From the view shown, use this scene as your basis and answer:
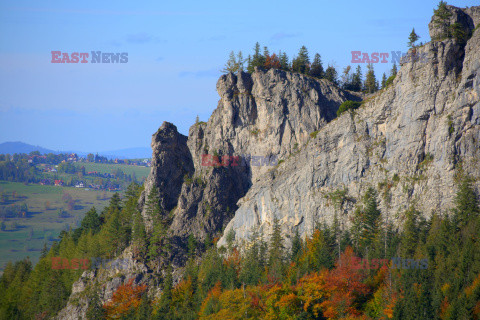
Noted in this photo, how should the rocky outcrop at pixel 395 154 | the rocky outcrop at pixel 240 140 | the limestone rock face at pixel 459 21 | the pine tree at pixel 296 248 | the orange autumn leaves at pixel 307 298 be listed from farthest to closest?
the rocky outcrop at pixel 240 140
the pine tree at pixel 296 248
the limestone rock face at pixel 459 21
the rocky outcrop at pixel 395 154
the orange autumn leaves at pixel 307 298

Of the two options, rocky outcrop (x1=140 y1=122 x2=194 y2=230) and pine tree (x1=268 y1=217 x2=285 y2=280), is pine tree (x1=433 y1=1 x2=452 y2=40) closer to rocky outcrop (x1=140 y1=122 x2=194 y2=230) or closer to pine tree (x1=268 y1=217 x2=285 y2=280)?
pine tree (x1=268 y1=217 x2=285 y2=280)

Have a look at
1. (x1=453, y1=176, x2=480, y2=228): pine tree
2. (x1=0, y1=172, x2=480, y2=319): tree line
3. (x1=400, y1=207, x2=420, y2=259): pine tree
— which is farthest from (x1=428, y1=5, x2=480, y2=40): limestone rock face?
(x1=400, y1=207, x2=420, y2=259): pine tree

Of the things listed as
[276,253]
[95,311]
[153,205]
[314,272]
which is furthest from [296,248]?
[95,311]

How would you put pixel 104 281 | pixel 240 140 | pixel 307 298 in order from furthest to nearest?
pixel 240 140
pixel 104 281
pixel 307 298

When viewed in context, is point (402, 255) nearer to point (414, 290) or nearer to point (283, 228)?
point (414, 290)

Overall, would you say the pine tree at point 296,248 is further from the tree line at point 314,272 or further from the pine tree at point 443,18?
the pine tree at point 443,18

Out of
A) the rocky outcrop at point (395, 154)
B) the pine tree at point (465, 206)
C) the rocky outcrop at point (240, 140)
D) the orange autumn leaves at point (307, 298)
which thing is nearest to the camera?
the orange autumn leaves at point (307, 298)

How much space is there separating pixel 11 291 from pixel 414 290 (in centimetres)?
9113

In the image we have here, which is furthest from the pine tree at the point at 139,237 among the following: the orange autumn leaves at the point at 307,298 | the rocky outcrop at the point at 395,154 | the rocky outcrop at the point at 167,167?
the orange autumn leaves at the point at 307,298

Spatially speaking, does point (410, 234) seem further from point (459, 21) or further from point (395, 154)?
point (459, 21)

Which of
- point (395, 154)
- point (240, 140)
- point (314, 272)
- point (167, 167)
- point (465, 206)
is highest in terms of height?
point (240, 140)

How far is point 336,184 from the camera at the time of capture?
99.4 metres

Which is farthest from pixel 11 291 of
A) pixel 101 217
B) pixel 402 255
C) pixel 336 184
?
pixel 402 255

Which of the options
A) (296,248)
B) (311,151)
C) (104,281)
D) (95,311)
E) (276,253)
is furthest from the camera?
(104,281)
